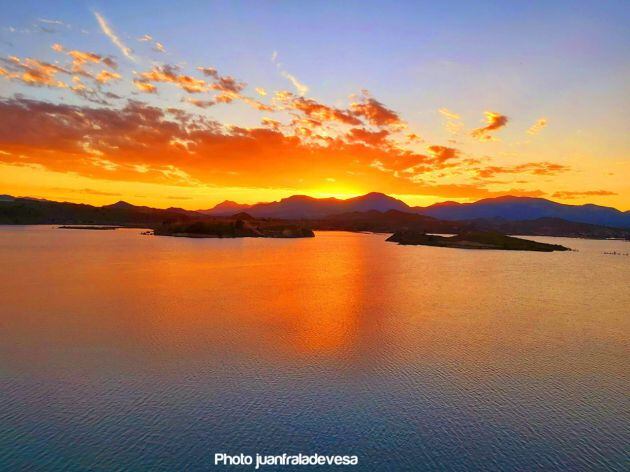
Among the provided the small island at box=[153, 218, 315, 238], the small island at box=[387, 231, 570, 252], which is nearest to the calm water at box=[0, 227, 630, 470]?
the small island at box=[387, 231, 570, 252]

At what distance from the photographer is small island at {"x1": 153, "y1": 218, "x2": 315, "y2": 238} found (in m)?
156

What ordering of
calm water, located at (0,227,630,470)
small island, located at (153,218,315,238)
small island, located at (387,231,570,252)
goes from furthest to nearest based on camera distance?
small island, located at (153,218,315,238), small island, located at (387,231,570,252), calm water, located at (0,227,630,470)

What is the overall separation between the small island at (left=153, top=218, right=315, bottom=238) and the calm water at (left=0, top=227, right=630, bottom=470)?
114 meters

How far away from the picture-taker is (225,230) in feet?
520

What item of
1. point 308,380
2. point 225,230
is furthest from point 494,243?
point 308,380

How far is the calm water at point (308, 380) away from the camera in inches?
545

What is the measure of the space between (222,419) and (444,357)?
13.6 m

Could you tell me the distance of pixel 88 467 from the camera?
12438mm

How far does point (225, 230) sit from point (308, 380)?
471ft

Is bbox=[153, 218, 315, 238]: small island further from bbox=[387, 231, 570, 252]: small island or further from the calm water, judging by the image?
the calm water

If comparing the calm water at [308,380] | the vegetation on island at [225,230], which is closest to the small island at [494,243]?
the vegetation on island at [225,230]

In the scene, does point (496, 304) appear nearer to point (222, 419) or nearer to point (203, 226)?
point (222, 419)

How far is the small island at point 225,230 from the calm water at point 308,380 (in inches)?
4496

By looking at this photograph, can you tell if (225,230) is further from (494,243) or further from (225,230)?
(494,243)
